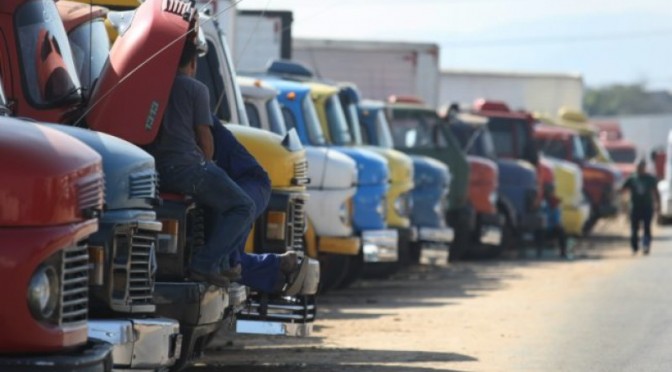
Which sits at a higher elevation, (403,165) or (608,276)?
(403,165)

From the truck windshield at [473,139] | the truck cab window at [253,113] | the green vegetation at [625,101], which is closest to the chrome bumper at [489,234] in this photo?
the truck windshield at [473,139]

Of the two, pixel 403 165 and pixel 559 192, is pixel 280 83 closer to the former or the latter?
pixel 403 165

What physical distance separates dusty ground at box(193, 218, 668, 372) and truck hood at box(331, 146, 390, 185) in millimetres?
1273

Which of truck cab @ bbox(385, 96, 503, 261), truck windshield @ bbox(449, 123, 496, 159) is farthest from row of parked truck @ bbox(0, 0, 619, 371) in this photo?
truck windshield @ bbox(449, 123, 496, 159)

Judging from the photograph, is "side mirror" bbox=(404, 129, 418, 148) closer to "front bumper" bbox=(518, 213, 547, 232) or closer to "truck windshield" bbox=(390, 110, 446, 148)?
"truck windshield" bbox=(390, 110, 446, 148)

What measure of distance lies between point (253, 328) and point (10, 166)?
5.04 metres

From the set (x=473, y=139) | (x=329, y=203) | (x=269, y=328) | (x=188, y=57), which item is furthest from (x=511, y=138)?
(x=188, y=57)

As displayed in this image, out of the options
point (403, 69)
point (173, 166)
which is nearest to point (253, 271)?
point (173, 166)

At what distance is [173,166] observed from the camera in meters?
9.98

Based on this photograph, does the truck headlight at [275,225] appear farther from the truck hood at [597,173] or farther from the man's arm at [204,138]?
the truck hood at [597,173]

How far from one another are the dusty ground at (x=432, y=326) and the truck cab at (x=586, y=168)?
33.7ft

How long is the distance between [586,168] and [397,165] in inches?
740

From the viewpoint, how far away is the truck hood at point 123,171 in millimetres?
8258

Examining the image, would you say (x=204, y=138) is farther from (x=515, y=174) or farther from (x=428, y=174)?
(x=515, y=174)
